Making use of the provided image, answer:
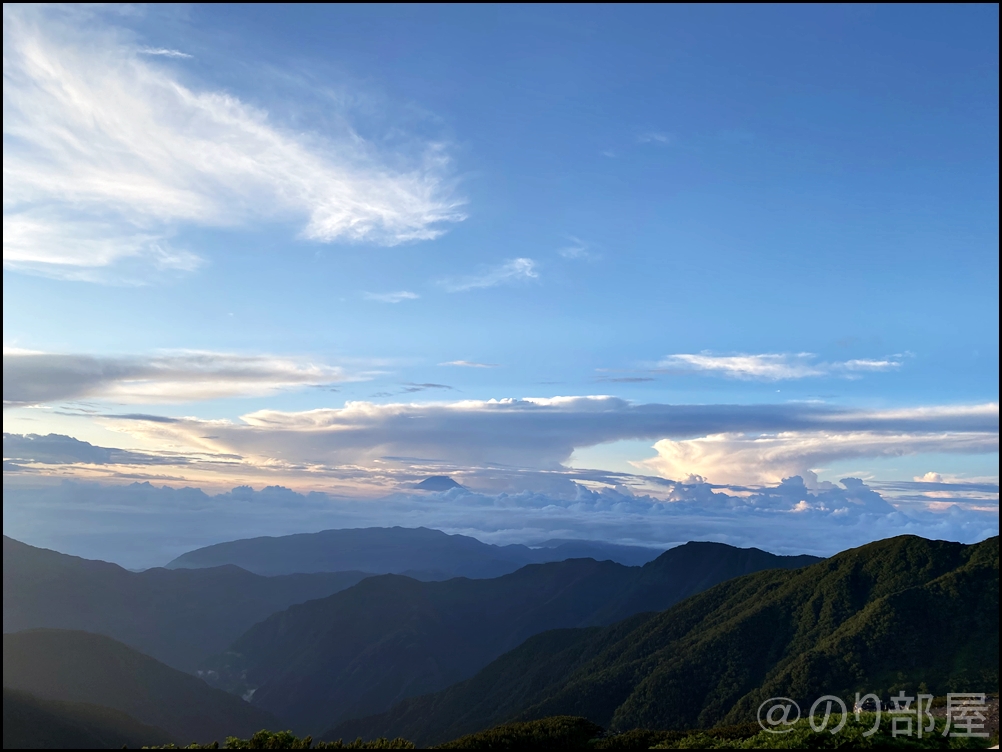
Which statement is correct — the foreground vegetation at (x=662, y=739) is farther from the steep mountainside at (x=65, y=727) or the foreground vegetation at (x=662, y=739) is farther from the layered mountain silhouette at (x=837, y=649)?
the layered mountain silhouette at (x=837, y=649)

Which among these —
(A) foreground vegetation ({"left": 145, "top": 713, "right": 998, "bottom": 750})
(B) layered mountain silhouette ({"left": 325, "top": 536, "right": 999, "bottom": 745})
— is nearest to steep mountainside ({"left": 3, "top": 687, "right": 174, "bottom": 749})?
(A) foreground vegetation ({"left": 145, "top": 713, "right": 998, "bottom": 750})

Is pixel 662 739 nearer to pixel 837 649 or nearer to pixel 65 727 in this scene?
pixel 65 727

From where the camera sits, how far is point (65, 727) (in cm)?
11425

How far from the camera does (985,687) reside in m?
117

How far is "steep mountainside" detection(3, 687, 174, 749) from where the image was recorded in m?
101

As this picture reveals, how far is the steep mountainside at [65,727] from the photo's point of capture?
101088 millimetres

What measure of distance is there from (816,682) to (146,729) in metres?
167

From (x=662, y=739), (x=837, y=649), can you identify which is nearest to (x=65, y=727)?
(x=662, y=739)

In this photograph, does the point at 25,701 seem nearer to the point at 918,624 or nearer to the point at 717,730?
the point at 717,730

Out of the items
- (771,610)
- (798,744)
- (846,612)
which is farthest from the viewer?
(771,610)

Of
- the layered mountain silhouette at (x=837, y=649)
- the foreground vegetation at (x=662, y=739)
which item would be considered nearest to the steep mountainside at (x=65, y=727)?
the foreground vegetation at (x=662, y=739)

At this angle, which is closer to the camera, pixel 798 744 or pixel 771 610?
pixel 798 744

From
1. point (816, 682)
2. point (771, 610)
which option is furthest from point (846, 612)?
point (816, 682)

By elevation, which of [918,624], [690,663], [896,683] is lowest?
[690,663]
